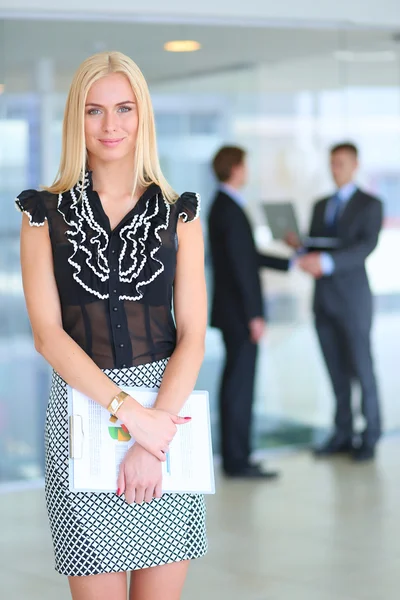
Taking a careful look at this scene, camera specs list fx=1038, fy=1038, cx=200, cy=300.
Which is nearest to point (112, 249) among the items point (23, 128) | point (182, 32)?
point (23, 128)

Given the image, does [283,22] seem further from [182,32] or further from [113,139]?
[113,139]

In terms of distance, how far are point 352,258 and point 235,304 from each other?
89 centimetres

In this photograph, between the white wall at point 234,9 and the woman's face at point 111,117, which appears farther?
the white wall at point 234,9

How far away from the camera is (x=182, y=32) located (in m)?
6.52

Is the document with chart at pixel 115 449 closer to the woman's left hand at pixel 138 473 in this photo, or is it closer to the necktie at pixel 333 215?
the woman's left hand at pixel 138 473

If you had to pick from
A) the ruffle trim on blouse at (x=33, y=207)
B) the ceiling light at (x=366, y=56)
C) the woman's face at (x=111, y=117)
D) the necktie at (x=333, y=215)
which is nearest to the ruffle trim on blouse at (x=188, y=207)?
the woman's face at (x=111, y=117)

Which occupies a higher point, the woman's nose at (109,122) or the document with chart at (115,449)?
the woman's nose at (109,122)

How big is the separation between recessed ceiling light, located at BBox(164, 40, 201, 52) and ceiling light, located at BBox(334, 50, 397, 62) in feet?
3.72

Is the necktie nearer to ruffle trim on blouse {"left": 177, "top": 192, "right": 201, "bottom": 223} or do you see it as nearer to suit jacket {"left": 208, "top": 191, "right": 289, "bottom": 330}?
suit jacket {"left": 208, "top": 191, "right": 289, "bottom": 330}

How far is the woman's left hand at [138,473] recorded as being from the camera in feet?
7.08

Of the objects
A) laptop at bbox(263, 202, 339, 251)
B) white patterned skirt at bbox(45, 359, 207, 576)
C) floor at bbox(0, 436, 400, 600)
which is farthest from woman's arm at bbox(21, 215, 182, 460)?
laptop at bbox(263, 202, 339, 251)

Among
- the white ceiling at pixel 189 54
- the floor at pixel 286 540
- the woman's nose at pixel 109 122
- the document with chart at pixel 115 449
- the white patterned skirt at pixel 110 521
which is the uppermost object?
the white ceiling at pixel 189 54

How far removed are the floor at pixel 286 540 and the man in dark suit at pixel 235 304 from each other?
305 mm

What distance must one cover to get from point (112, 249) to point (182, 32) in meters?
4.48
